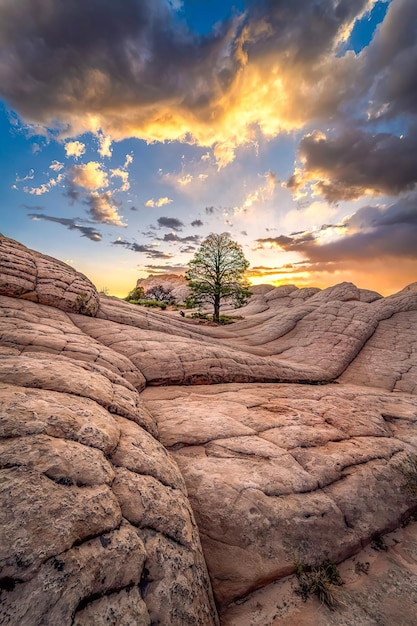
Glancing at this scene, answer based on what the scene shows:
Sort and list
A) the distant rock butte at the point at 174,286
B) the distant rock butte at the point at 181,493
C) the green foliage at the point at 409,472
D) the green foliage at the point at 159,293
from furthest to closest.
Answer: the green foliage at the point at 159,293
the distant rock butte at the point at 174,286
the green foliage at the point at 409,472
the distant rock butte at the point at 181,493

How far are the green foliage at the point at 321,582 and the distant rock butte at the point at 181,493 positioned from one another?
0.09 metres

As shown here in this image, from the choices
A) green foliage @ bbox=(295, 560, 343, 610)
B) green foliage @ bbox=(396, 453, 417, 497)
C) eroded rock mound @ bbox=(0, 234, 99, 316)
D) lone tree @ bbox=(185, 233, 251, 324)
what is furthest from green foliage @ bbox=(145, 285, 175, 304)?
green foliage @ bbox=(295, 560, 343, 610)

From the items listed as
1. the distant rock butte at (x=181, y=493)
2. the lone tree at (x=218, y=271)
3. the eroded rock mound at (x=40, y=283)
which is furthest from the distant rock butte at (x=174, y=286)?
the distant rock butte at (x=181, y=493)

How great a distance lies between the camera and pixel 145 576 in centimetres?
264

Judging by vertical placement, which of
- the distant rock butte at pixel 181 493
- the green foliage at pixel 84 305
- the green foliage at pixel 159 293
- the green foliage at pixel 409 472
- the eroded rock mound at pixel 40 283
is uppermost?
the green foliage at pixel 159 293

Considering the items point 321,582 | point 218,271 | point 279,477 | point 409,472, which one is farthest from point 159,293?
point 321,582

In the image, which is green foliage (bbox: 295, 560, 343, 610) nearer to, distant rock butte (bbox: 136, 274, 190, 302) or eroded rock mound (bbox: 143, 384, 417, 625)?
eroded rock mound (bbox: 143, 384, 417, 625)

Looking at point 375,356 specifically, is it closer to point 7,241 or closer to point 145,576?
point 145,576

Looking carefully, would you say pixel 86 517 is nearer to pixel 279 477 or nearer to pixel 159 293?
pixel 279 477

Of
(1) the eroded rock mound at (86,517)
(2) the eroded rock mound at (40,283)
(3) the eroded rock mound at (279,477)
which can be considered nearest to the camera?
(1) the eroded rock mound at (86,517)

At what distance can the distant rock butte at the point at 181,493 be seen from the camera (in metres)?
2.39

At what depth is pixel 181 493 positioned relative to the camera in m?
3.87

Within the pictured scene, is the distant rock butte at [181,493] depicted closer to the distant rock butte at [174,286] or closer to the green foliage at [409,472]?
the green foliage at [409,472]

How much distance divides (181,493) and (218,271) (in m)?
28.5
